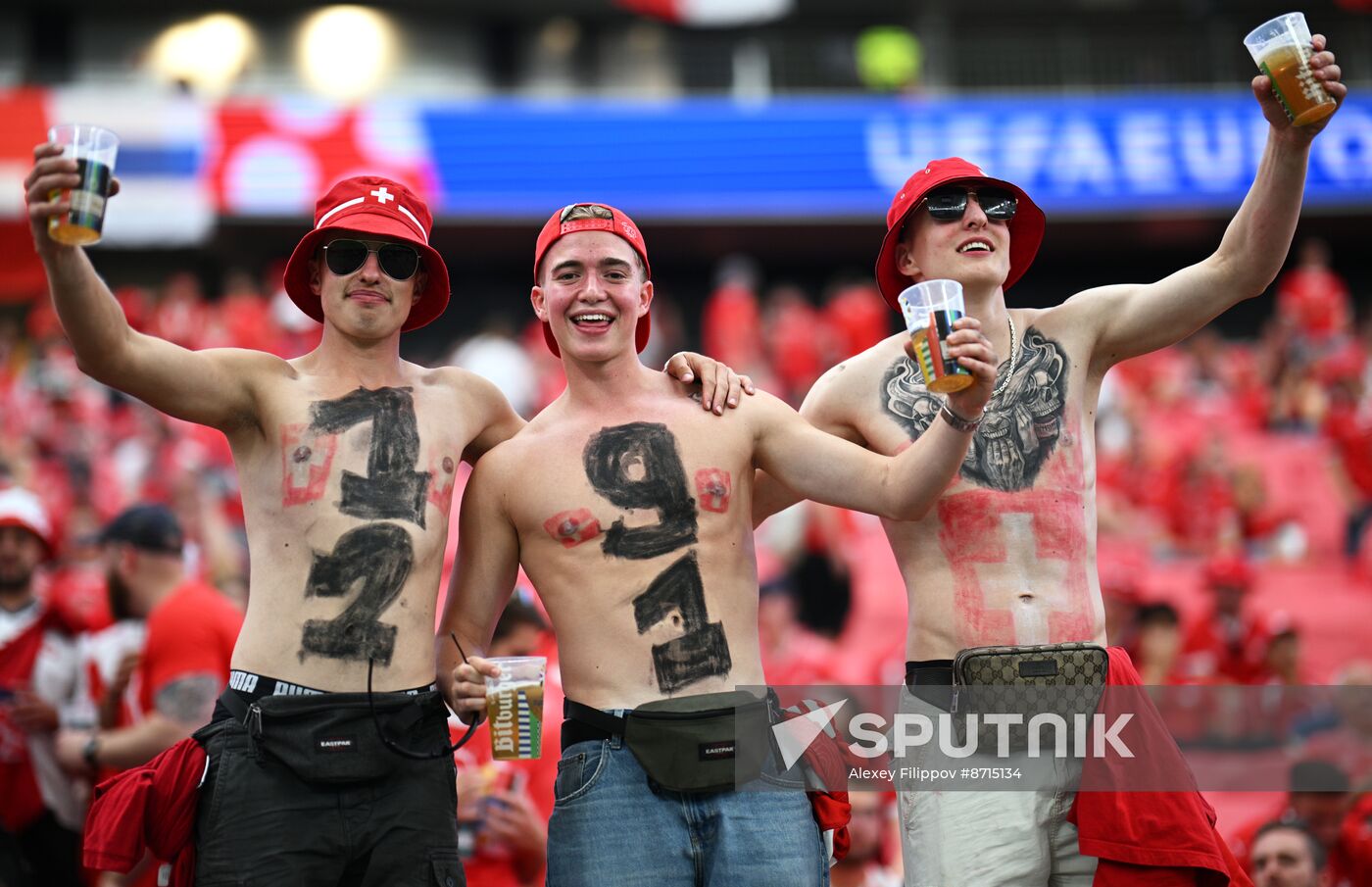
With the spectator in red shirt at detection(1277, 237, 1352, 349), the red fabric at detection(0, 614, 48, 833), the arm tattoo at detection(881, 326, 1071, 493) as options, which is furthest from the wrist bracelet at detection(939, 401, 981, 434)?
the spectator in red shirt at detection(1277, 237, 1352, 349)

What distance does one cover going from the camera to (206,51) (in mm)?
25297

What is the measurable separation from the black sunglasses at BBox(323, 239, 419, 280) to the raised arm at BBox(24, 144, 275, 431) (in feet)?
1.03

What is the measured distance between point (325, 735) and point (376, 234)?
1332mm

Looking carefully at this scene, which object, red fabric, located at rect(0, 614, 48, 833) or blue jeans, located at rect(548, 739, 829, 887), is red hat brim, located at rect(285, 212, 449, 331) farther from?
red fabric, located at rect(0, 614, 48, 833)

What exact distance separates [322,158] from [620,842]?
60.8 ft

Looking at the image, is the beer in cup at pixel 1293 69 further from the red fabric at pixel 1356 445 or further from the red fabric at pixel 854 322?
the red fabric at pixel 854 322

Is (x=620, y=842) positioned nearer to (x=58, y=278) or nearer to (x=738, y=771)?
(x=738, y=771)

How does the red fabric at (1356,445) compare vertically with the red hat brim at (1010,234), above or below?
above

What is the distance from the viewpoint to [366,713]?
362 cm

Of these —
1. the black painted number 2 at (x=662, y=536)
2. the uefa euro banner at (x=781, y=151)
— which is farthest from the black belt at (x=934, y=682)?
the uefa euro banner at (x=781, y=151)

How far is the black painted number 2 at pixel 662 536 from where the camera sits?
12.1 ft

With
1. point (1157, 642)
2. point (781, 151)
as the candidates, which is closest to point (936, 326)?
point (1157, 642)

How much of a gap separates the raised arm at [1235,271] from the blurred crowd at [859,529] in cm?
227

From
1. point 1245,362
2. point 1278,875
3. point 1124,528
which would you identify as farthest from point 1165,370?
point 1278,875
